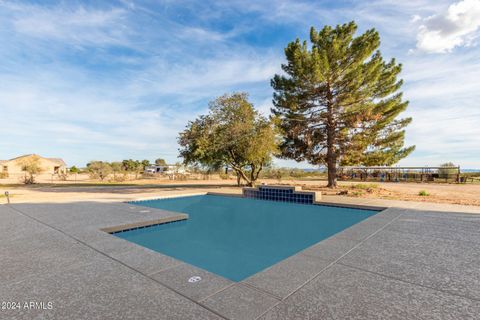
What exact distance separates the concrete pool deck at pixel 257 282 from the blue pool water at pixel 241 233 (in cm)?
96

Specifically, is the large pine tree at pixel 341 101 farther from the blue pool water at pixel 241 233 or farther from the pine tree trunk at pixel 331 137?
the blue pool water at pixel 241 233

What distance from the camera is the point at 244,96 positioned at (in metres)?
15.5

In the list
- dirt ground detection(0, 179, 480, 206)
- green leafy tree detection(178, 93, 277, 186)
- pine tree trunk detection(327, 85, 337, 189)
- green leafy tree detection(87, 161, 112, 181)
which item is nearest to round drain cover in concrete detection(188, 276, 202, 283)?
dirt ground detection(0, 179, 480, 206)

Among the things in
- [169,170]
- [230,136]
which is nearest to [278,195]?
[230,136]

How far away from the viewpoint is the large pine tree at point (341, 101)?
13477 millimetres

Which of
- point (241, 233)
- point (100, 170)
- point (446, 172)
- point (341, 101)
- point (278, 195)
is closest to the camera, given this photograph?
point (241, 233)

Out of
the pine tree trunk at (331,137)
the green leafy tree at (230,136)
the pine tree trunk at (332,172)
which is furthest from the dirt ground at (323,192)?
the green leafy tree at (230,136)

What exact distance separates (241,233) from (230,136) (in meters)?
8.16

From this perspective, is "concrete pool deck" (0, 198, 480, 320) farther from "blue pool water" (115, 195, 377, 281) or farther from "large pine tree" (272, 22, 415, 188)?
"large pine tree" (272, 22, 415, 188)

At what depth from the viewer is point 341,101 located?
1412 centimetres

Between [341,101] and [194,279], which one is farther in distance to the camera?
[341,101]

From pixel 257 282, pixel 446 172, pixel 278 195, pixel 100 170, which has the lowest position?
pixel 257 282

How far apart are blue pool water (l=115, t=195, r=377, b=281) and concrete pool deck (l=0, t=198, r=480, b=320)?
958 millimetres

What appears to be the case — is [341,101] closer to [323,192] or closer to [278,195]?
[323,192]
